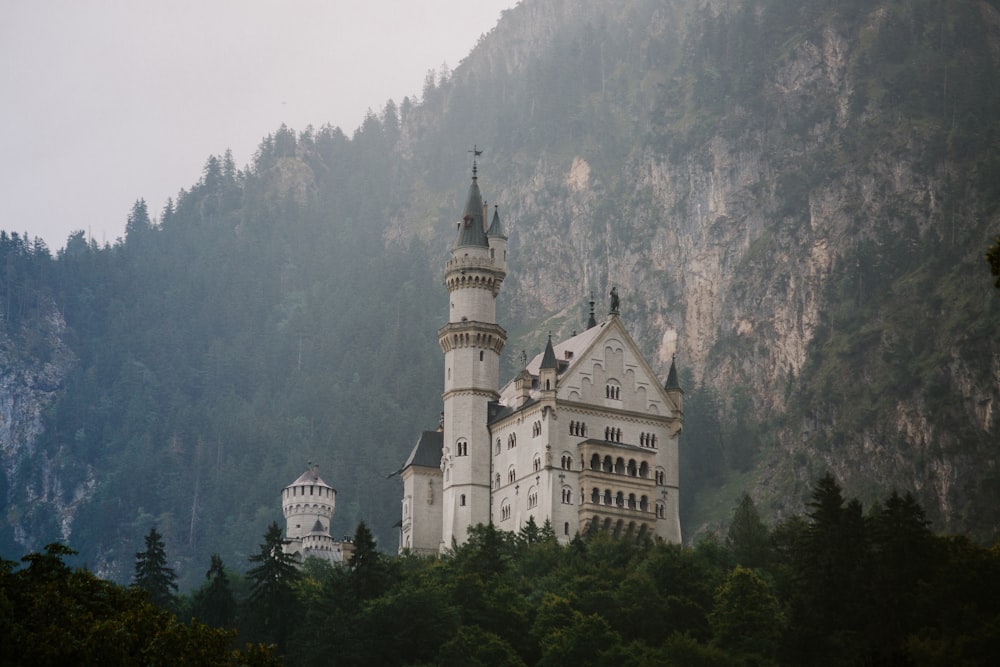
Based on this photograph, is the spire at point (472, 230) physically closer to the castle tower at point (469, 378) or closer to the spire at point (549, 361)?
the castle tower at point (469, 378)

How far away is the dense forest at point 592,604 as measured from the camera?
63.0 meters

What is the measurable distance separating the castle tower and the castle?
8cm

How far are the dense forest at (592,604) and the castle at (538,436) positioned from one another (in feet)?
16.0

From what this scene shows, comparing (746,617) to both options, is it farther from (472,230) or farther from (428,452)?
(472,230)

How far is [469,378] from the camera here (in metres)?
117

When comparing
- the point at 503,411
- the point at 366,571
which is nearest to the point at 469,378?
the point at 503,411

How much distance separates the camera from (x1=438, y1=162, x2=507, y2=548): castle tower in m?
116

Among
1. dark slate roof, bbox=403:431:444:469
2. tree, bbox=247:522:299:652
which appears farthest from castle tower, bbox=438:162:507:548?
tree, bbox=247:522:299:652

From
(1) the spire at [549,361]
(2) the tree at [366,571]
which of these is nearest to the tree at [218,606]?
(2) the tree at [366,571]

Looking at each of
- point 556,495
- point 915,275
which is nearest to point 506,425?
point 556,495

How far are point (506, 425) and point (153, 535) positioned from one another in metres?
25.4

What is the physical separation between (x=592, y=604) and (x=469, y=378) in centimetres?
2997

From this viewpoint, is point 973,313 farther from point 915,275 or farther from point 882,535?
point 882,535

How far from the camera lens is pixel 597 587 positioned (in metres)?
92.4
